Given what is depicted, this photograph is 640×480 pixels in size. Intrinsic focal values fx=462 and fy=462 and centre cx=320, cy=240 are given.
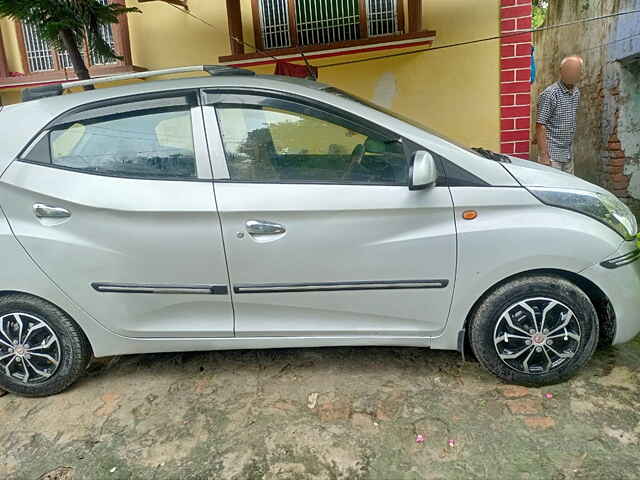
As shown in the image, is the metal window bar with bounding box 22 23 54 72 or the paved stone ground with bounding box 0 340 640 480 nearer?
the paved stone ground with bounding box 0 340 640 480

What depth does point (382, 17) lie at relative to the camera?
4.77 metres

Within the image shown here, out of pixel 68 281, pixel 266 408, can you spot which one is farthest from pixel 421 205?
pixel 68 281

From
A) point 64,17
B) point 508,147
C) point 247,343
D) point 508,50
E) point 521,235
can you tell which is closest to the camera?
point 521,235

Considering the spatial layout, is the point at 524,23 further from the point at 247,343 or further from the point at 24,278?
the point at 24,278

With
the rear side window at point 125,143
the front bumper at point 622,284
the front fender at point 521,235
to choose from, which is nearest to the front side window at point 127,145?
the rear side window at point 125,143

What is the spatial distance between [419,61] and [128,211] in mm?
3566

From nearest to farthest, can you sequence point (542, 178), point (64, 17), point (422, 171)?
1. point (422, 171)
2. point (542, 178)
3. point (64, 17)

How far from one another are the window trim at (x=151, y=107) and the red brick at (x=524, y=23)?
11.6 feet

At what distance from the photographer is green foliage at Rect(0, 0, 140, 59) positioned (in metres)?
3.33

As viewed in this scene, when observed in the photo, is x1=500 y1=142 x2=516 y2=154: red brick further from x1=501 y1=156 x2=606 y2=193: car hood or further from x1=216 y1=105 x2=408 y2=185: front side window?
x1=216 y1=105 x2=408 y2=185: front side window

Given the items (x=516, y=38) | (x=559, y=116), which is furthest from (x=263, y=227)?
(x=559, y=116)

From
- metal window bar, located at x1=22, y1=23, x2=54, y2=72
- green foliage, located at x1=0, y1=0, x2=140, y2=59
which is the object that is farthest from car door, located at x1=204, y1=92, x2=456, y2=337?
metal window bar, located at x1=22, y1=23, x2=54, y2=72

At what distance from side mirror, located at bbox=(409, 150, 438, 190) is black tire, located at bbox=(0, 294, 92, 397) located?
201 cm

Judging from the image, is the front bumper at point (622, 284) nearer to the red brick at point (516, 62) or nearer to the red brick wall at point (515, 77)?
the red brick wall at point (515, 77)
